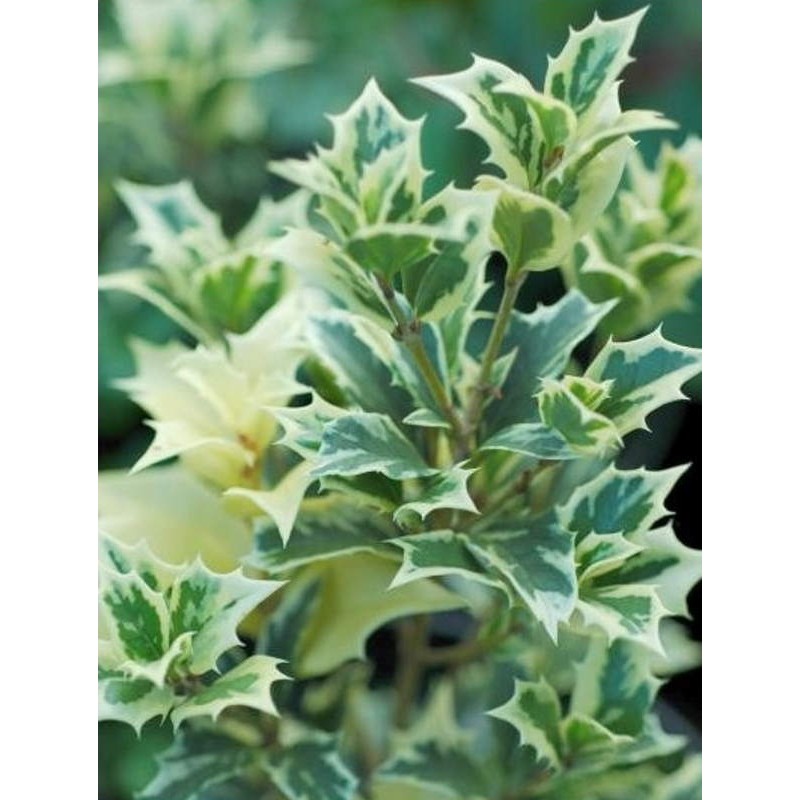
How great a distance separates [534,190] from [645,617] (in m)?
0.20

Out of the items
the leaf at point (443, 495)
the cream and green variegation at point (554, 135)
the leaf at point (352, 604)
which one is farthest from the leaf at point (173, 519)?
the cream and green variegation at point (554, 135)

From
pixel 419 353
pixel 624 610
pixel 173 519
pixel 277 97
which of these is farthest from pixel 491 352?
pixel 277 97

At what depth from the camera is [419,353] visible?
0.66 meters

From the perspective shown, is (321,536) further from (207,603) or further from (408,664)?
(408,664)

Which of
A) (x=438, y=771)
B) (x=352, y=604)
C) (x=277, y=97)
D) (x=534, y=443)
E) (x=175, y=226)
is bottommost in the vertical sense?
(x=438, y=771)

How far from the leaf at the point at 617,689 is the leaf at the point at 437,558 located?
15cm

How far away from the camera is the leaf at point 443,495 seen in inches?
24.3

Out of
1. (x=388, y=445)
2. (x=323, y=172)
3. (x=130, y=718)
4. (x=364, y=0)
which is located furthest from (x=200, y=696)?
(x=364, y=0)

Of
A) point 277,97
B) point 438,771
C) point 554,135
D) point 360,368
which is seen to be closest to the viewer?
point 554,135

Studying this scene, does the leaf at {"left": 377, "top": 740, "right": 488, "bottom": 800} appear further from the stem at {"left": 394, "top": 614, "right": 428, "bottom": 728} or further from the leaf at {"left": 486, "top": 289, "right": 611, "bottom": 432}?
the leaf at {"left": 486, "top": 289, "right": 611, "bottom": 432}

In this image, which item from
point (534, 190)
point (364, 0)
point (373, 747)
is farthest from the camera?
point (364, 0)

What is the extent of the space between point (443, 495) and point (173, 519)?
22cm
